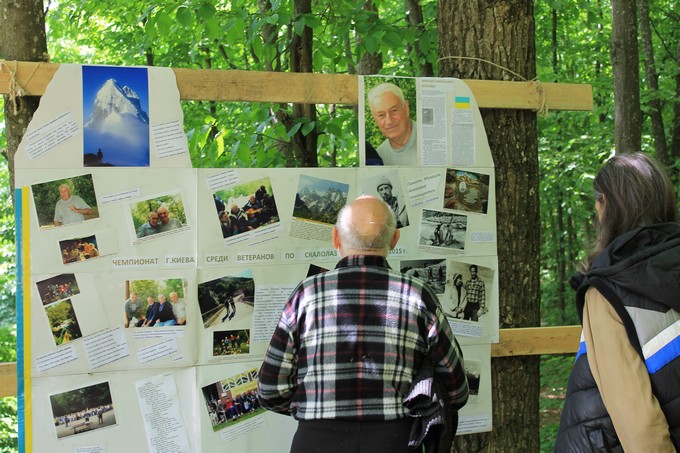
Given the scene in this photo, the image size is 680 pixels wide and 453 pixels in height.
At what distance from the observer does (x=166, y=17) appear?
4344 mm

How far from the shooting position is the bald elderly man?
2.38 m

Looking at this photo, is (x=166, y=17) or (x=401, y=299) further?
(x=166, y=17)

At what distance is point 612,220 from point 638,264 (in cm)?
24

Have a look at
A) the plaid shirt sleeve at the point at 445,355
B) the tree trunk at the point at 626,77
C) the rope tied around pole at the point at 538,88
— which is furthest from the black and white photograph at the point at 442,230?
the tree trunk at the point at 626,77

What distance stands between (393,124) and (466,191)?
18.8 inches

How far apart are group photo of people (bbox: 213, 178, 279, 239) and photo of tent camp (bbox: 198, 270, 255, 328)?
0.20m

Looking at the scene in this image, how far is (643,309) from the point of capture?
2111 millimetres

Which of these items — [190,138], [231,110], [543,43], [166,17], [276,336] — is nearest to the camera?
[276,336]

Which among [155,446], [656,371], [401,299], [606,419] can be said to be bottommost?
[155,446]

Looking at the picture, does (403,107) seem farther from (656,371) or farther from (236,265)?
(656,371)

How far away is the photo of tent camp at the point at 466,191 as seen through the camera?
327 centimetres

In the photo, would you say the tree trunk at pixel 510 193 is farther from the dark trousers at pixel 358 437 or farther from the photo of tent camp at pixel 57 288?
the photo of tent camp at pixel 57 288

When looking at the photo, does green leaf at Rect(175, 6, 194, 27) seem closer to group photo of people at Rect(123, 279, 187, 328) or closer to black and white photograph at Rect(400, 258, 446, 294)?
group photo of people at Rect(123, 279, 187, 328)

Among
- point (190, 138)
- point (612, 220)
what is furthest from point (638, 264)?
point (190, 138)
